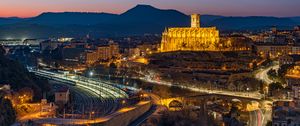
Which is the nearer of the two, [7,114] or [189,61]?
[7,114]

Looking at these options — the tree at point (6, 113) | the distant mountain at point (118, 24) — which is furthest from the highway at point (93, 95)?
the distant mountain at point (118, 24)

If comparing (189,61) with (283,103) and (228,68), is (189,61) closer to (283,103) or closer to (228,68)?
(228,68)

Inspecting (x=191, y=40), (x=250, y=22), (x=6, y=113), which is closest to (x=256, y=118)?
(x=6, y=113)

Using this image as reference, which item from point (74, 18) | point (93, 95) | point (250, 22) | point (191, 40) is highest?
point (191, 40)

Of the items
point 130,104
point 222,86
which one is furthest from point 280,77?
point 130,104

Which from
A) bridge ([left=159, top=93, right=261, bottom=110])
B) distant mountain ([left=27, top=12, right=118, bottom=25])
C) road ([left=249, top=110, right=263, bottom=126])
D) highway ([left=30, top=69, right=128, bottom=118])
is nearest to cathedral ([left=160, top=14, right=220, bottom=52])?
highway ([left=30, top=69, right=128, bottom=118])

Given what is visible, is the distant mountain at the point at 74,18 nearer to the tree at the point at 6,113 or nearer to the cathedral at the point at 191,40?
the cathedral at the point at 191,40

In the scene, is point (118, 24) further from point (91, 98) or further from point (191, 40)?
point (91, 98)
